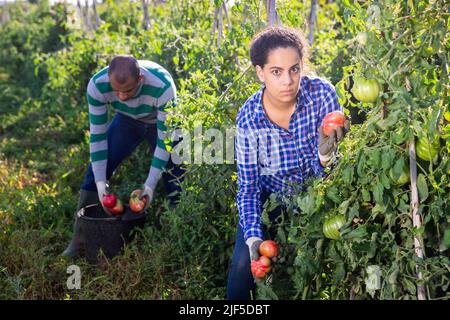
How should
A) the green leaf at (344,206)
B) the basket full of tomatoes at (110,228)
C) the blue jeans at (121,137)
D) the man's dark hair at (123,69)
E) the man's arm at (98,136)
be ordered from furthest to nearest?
1. the blue jeans at (121,137)
2. the man's arm at (98,136)
3. the basket full of tomatoes at (110,228)
4. the man's dark hair at (123,69)
5. the green leaf at (344,206)

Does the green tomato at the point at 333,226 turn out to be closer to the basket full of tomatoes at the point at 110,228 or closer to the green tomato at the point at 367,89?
the green tomato at the point at 367,89

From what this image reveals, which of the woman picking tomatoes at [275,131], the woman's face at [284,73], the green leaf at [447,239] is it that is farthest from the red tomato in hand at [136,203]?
the green leaf at [447,239]

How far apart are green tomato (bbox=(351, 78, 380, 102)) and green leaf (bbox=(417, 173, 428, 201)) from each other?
0.26 meters

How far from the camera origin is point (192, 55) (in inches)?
137

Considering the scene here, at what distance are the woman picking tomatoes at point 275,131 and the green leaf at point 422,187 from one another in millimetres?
A: 460

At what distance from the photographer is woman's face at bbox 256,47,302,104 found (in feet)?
7.30

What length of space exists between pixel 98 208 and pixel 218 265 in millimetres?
863

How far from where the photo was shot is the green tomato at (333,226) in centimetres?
193

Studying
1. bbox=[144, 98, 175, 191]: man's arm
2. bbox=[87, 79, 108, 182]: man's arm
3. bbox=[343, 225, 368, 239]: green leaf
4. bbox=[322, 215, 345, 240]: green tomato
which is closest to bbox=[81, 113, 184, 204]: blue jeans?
bbox=[87, 79, 108, 182]: man's arm

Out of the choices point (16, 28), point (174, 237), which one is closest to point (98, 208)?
point (174, 237)

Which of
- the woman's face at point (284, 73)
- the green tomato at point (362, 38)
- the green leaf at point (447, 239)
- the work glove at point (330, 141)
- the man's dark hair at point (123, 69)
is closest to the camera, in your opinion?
the green tomato at point (362, 38)

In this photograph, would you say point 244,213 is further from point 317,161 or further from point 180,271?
point 180,271

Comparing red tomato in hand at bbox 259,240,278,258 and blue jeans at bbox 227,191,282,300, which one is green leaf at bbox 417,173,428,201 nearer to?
red tomato in hand at bbox 259,240,278,258

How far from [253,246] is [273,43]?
74 cm
